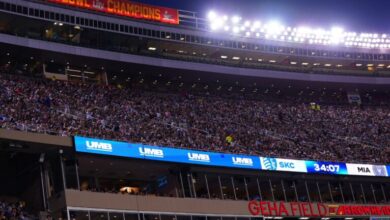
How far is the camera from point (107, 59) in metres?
55.0

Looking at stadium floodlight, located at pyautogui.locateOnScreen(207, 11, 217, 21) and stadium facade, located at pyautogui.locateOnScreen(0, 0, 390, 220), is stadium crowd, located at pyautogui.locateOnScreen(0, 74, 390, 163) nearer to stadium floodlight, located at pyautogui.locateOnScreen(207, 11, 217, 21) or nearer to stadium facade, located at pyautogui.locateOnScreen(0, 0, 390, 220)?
stadium facade, located at pyautogui.locateOnScreen(0, 0, 390, 220)

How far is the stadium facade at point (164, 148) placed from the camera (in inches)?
1576

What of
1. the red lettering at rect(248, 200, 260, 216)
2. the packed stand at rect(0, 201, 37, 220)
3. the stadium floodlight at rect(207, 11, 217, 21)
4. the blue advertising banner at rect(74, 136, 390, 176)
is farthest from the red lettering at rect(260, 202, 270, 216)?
the stadium floodlight at rect(207, 11, 217, 21)

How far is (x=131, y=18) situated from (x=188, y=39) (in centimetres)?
638

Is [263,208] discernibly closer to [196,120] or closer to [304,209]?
[304,209]

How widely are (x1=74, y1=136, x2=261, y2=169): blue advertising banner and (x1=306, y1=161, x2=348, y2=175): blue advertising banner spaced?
5258 mm

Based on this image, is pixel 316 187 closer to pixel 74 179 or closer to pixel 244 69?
pixel 244 69

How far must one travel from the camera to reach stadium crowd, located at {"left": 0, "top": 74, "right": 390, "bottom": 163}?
142 ft

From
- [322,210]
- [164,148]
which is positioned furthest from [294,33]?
[164,148]

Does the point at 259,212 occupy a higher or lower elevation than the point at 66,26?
lower

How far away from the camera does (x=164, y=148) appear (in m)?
43.9

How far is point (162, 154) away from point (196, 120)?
1091 centimetres

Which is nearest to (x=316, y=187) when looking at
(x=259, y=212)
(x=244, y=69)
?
(x=259, y=212)

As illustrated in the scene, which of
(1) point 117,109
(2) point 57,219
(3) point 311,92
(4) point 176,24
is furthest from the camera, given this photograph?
(3) point 311,92
